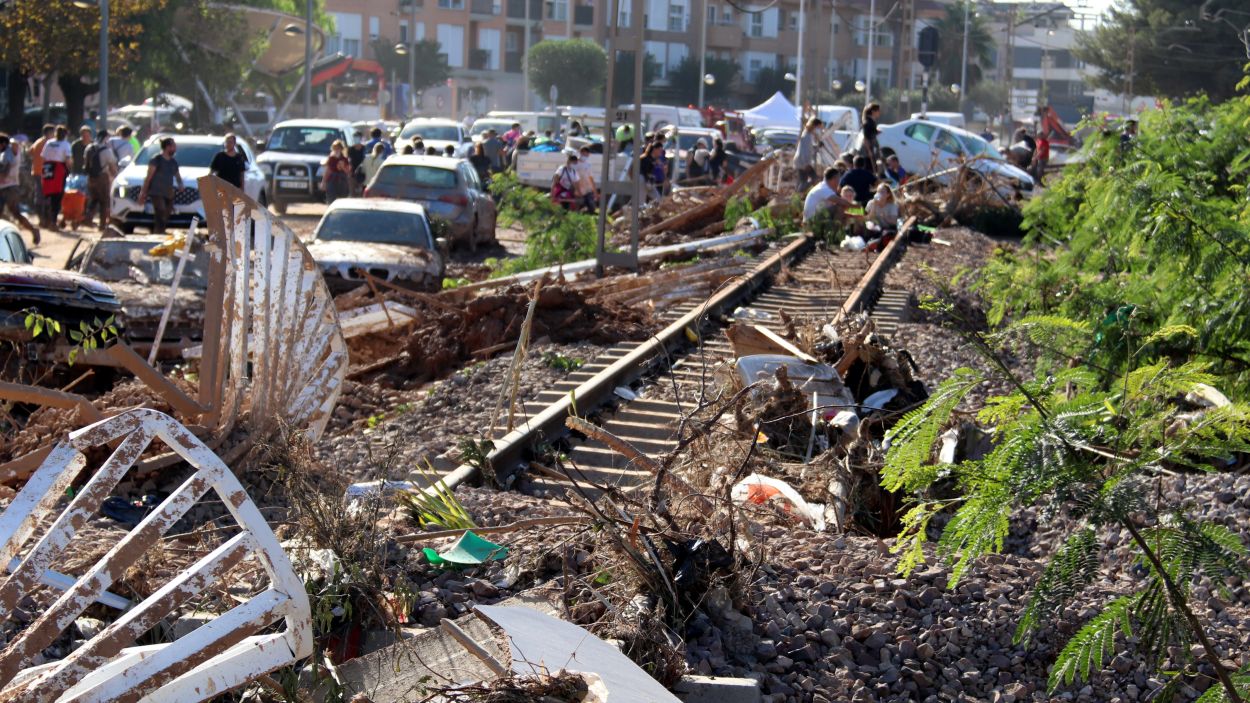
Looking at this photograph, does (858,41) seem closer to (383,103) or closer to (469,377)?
(383,103)

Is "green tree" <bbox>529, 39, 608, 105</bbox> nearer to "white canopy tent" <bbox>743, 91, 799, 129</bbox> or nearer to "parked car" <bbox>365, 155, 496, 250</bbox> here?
"white canopy tent" <bbox>743, 91, 799, 129</bbox>

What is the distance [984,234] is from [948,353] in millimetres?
15110

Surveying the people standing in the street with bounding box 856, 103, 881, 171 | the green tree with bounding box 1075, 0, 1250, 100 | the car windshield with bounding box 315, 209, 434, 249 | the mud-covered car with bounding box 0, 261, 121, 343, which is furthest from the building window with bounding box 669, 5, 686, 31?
the mud-covered car with bounding box 0, 261, 121, 343

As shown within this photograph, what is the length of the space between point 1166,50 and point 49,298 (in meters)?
55.8

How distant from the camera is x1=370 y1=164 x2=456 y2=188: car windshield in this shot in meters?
→ 24.1

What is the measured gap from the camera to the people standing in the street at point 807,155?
26.6 metres

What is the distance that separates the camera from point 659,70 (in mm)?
88062

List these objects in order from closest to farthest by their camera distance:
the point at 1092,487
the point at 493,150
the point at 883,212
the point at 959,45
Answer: the point at 1092,487 < the point at 883,212 < the point at 493,150 < the point at 959,45

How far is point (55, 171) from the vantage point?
80.9ft

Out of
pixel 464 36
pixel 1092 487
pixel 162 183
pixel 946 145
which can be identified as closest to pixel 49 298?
pixel 1092 487

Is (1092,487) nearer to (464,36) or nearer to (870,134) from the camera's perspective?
(870,134)

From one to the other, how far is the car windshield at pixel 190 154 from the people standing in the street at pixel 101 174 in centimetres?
54

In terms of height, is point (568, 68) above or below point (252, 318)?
above

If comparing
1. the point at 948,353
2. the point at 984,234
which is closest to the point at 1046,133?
the point at 984,234
